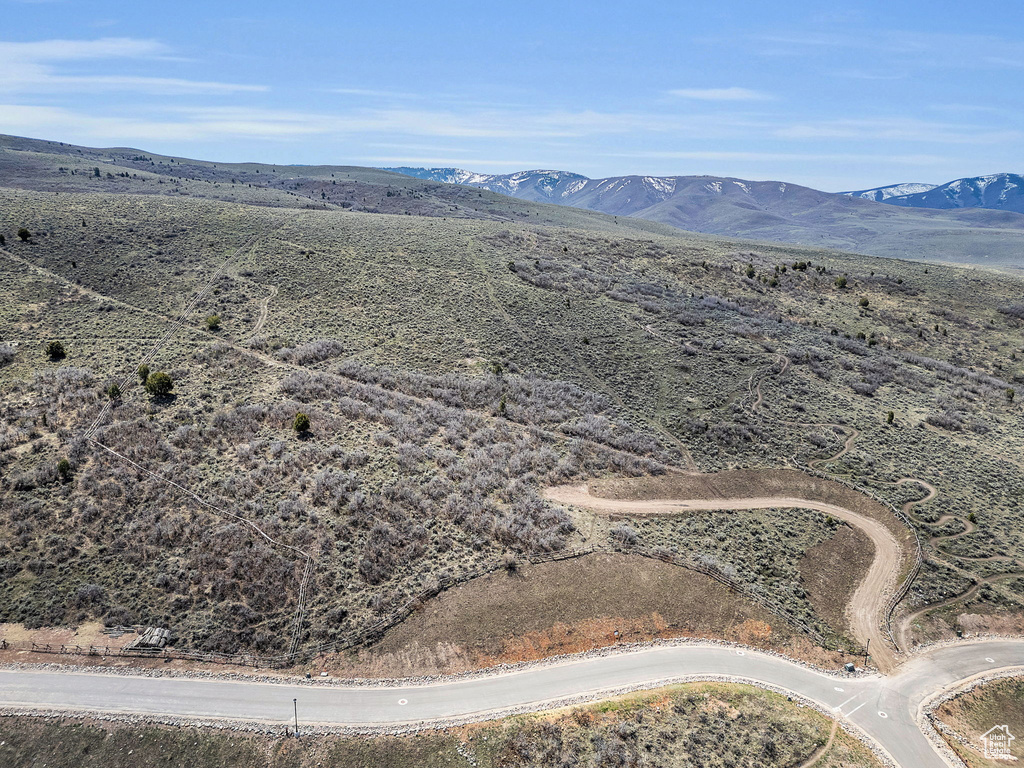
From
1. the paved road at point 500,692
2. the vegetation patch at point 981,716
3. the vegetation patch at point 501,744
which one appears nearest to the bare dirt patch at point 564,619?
the paved road at point 500,692

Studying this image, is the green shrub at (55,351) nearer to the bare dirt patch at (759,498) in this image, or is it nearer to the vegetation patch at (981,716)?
the bare dirt patch at (759,498)

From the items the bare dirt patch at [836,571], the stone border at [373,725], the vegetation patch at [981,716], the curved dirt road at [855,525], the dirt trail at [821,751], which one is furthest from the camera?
the bare dirt patch at [836,571]

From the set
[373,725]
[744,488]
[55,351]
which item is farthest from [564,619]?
[55,351]

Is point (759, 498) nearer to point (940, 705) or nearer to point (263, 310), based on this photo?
point (940, 705)

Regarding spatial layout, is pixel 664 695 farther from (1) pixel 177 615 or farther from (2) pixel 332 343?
(2) pixel 332 343

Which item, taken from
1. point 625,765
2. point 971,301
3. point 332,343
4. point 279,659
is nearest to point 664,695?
point 625,765

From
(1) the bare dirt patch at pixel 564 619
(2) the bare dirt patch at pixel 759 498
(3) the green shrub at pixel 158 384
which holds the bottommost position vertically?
(1) the bare dirt patch at pixel 564 619
